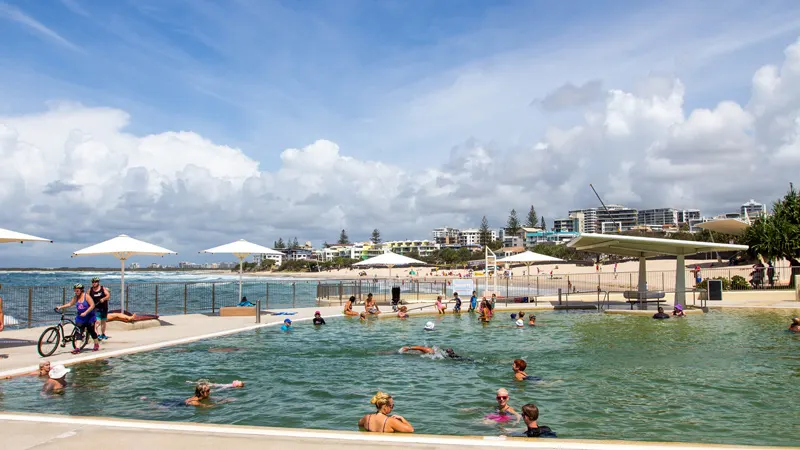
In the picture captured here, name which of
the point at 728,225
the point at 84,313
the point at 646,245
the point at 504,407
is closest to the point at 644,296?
the point at 646,245

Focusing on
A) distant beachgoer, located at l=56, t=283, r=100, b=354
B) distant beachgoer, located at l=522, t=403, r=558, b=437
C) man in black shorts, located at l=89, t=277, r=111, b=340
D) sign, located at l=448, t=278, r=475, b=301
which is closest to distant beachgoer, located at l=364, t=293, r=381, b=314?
sign, located at l=448, t=278, r=475, b=301

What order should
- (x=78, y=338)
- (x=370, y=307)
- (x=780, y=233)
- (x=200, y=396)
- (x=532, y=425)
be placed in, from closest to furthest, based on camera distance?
1. (x=532, y=425)
2. (x=200, y=396)
3. (x=78, y=338)
4. (x=370, y=307)
5. (x=780, y=233)

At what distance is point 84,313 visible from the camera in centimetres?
1372

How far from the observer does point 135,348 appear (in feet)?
48.4

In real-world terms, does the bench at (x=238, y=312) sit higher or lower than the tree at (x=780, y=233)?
lower

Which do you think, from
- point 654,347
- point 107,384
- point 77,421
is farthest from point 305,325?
point 77,421

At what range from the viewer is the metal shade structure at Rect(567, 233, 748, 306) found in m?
24.4

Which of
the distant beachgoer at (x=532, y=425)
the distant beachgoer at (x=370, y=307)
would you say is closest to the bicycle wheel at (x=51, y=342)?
the distant beachgoer at (x=532, y=425)

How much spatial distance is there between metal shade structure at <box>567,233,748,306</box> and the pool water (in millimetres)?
5528

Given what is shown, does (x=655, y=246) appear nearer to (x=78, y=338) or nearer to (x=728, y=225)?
(x=78, y=338)

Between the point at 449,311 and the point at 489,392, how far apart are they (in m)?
15.8

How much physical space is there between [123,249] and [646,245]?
22341 millimetres

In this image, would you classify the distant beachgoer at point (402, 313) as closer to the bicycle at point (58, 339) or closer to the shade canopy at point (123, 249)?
the shade canopy at point (123, 249)

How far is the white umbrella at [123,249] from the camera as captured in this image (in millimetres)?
18344
